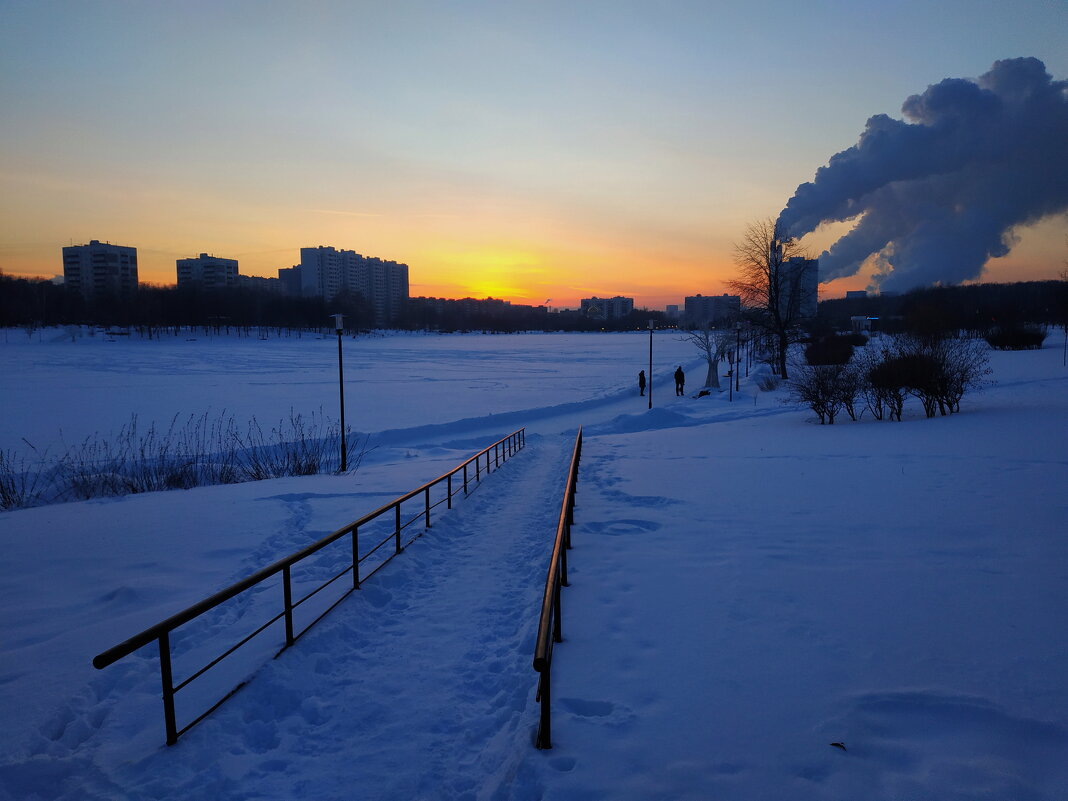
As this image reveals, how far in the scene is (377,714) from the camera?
13.8 feet

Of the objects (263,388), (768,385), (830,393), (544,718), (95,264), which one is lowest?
(544,718)

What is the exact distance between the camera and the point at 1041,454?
11250 millimetres

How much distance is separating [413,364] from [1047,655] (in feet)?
190

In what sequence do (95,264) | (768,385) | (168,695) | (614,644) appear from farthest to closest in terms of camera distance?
(95,264) < (768,385) < (614,644) < (168,695)

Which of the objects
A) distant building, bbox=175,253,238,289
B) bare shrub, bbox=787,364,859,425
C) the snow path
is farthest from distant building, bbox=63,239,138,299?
the snow path

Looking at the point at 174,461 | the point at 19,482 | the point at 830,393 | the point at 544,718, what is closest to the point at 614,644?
the point at 544,718

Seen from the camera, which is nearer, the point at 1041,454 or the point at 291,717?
the point at 291,717

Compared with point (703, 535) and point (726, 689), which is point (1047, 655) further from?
point (703, 535)

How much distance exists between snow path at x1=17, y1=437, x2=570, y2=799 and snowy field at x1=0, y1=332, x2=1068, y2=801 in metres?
0.02

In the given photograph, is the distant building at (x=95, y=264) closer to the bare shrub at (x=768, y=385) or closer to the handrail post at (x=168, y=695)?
the bare shrub at (x=768, y=385)

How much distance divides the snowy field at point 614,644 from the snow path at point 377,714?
2cm

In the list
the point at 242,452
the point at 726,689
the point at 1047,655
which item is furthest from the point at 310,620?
the point at 242,452

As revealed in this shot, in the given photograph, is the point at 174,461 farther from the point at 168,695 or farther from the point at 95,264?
the point at 95,264

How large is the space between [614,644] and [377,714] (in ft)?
6.48
